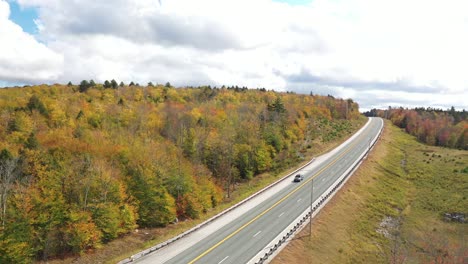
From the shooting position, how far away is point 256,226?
4922cm

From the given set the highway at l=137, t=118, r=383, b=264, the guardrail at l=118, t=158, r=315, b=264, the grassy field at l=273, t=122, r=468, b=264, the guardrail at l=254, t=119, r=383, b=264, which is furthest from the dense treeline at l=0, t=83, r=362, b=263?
the grassy field at l=273, t=122, r=468, b=264

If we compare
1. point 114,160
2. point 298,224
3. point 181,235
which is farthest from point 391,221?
point 114,160

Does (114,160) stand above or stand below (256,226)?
above

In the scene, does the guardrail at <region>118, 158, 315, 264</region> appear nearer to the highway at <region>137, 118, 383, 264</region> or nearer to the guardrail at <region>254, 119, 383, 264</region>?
the highway at <region>137, 118, 383, 264</region>

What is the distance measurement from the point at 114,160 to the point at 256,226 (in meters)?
26.5

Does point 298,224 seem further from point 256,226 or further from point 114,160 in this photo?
point 114,160

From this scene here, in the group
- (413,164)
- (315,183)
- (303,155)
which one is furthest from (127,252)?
(413,164)

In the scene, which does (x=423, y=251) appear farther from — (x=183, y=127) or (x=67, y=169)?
(x=183, y=127)

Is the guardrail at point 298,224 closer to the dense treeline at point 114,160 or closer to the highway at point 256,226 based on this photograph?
the highway at point 256,226

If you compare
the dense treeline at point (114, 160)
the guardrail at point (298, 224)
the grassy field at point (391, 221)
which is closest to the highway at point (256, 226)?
the guardrail at point (298, 224)

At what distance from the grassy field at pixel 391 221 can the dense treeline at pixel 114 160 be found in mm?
20300

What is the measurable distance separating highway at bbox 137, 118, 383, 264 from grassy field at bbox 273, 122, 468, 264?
140 inches

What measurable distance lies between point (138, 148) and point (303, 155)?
49703 millimetres

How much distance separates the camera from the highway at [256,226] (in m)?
39.7
